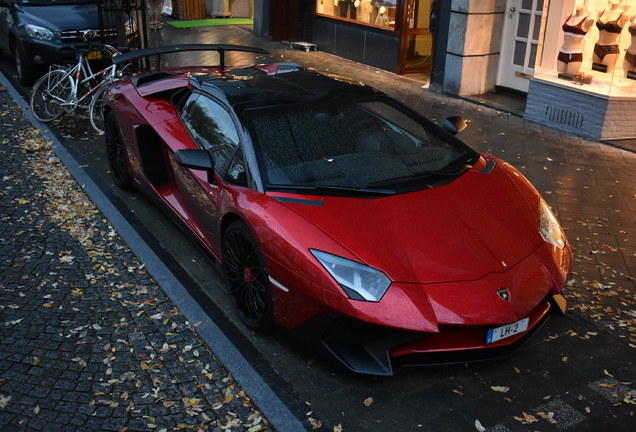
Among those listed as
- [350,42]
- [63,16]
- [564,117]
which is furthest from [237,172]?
[350,42]

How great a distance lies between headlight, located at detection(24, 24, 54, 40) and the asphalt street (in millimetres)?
5170

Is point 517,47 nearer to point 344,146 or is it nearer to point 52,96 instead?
point 52,96

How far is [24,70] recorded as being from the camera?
11.8 m

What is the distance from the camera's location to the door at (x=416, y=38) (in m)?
12.9

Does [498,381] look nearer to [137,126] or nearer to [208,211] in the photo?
[208,211]

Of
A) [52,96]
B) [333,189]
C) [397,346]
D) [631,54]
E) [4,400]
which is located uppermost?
[631,54]

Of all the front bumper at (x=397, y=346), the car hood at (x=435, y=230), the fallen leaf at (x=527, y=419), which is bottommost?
the fallen leaf at (x=527, y=419)

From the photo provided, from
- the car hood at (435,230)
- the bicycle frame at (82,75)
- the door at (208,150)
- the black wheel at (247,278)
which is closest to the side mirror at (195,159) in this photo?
the door at (208,150)

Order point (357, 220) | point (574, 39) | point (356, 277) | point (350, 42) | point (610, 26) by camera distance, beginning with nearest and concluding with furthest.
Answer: point (356, 277) → point (357, 220) → point (610, 26) → point (574, 39) → point (350, 42)

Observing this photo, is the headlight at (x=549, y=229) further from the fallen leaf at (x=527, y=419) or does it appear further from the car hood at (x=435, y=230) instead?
the fallen leaf at (x=527, y=419)

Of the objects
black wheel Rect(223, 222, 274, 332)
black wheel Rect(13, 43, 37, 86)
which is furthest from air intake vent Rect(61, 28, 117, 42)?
black wheel Rect(223, 222, 274, 332)

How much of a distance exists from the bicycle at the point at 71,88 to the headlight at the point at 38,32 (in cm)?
181

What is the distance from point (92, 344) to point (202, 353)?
0.73 meters

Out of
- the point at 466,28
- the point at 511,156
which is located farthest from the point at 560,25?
the point at 511,156
